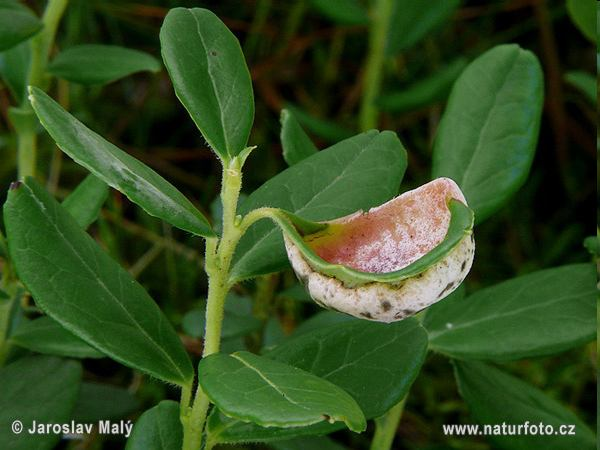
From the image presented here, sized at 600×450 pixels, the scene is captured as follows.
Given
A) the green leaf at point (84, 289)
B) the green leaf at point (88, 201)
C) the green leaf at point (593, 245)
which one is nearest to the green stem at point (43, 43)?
the green leaf at point (88, 201)

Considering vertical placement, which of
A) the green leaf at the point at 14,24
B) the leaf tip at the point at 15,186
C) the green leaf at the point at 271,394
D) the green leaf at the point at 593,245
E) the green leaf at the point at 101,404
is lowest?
the green leaf at the point at 101,404

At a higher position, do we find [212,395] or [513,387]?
[212,395]

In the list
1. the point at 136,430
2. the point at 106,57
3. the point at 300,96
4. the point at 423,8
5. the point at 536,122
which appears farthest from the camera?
the point at 300,96

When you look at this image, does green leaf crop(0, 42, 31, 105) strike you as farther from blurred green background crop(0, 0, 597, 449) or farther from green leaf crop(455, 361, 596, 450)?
green leaf crop(455, 361, 596, 450)

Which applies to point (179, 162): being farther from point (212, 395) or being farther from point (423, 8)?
point (212, 395)

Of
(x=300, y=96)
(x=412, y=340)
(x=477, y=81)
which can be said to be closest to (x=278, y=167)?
(x=300, y=96)

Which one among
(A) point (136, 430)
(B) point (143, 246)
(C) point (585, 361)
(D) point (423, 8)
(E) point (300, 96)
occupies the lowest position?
(C) point (585, 361)

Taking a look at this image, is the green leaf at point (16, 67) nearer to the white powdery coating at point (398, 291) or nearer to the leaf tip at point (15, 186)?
the leaf tip at point (15, 186)

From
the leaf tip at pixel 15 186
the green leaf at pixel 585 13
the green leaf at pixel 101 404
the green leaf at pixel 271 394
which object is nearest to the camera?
the green leaf at pixel 271 394
